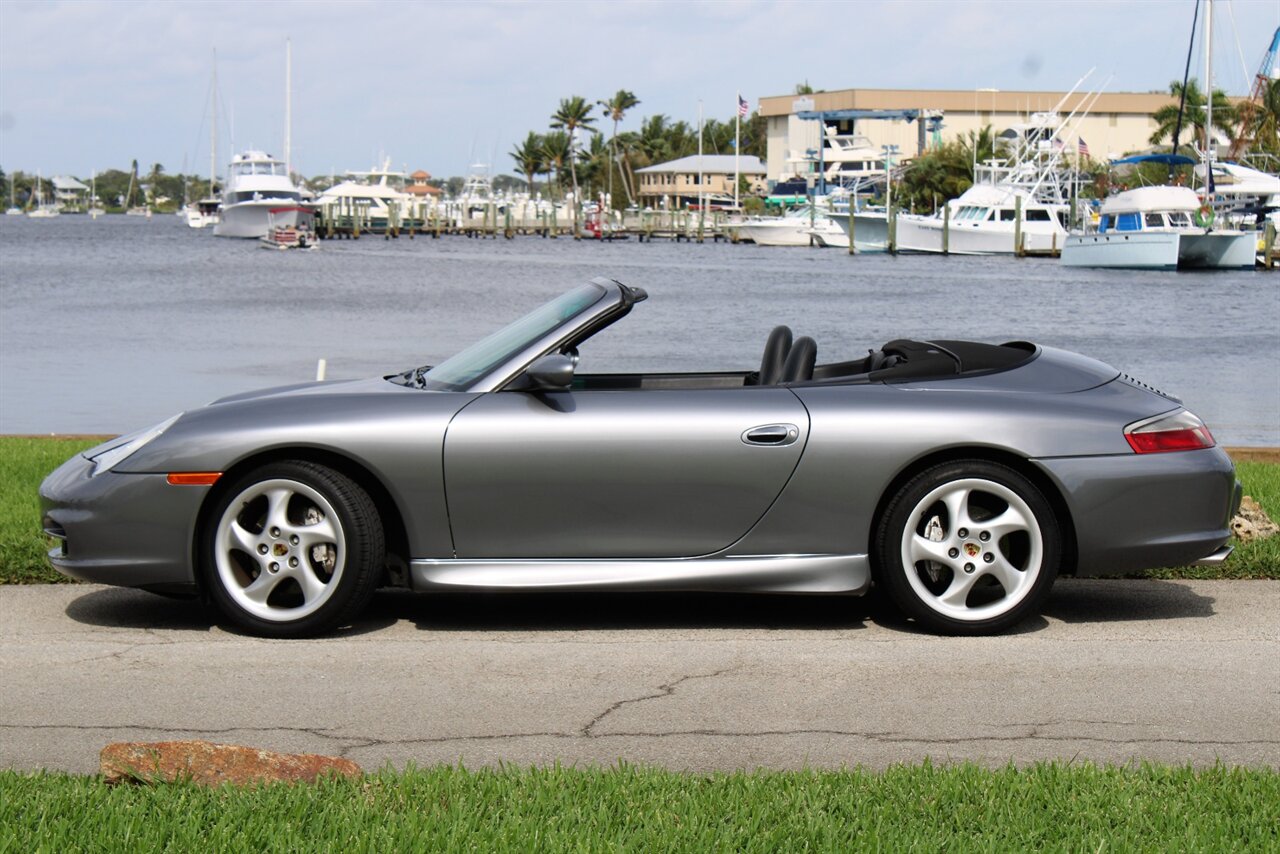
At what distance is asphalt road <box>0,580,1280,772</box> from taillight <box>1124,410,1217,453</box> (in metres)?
0.74

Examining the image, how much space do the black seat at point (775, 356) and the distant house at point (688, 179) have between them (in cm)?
13630

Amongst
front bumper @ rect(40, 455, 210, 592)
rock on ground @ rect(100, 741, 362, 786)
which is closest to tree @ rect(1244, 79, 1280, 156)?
front bumper @ rect(40, 455, 210, 592)

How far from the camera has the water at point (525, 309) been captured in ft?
74.3

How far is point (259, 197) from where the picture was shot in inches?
3912

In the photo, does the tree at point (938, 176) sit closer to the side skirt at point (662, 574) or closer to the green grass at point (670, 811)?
the side skirt at point (662, 574)

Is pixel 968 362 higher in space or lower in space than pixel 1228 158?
lower

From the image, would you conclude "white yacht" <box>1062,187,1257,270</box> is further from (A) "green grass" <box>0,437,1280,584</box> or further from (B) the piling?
(A) "green grass" <box>0,437,1280,584</box>

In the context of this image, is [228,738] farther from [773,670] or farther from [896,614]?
[896,614]

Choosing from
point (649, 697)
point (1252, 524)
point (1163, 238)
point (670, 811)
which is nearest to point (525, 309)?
point (1163, 238)

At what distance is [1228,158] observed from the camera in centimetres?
9231

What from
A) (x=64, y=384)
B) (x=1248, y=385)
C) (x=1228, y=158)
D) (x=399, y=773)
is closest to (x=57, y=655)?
(x=399, y=773)

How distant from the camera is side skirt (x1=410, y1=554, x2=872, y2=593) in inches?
233

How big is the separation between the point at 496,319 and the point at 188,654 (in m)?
32.7

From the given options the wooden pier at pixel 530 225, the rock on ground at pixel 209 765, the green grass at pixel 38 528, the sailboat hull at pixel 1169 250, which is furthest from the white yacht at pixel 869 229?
the rock on ground at pixel 209 765
